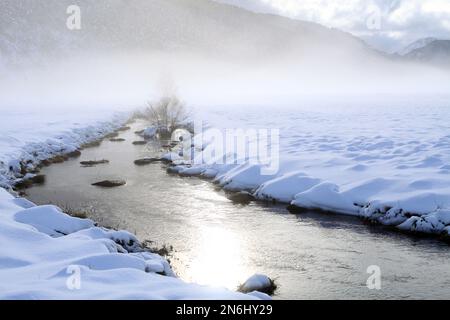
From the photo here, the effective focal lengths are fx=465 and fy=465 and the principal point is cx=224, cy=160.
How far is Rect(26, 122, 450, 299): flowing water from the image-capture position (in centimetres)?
1330

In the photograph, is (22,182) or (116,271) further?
(22,182)

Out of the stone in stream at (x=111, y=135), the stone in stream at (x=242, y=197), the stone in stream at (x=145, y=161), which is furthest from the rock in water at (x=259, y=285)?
the stone in stream at (x=111, y=135)

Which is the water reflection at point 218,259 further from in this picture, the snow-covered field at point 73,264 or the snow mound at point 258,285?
the snow-covered field at point 73,264

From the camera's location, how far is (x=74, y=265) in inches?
417

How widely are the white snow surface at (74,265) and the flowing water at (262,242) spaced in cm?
249

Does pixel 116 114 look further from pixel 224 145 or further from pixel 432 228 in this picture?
pixel 432 228

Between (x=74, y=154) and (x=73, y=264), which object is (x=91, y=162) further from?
(x=73, y=264)

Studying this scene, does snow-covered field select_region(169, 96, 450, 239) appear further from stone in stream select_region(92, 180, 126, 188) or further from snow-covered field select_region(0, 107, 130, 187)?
snow-covered field select_region(0, 107, 130, 187)

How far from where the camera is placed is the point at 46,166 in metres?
31.0

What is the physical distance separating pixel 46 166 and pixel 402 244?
2348 cm

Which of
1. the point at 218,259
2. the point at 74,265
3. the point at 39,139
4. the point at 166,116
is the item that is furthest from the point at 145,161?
the point at 74,265

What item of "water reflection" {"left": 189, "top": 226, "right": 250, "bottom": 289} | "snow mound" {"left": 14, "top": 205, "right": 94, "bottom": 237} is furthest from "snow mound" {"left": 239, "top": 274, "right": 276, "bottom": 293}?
"snow mound" {"left": 14, "top": 205, "right": 94, "bottom": 237}

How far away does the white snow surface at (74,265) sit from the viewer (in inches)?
362
